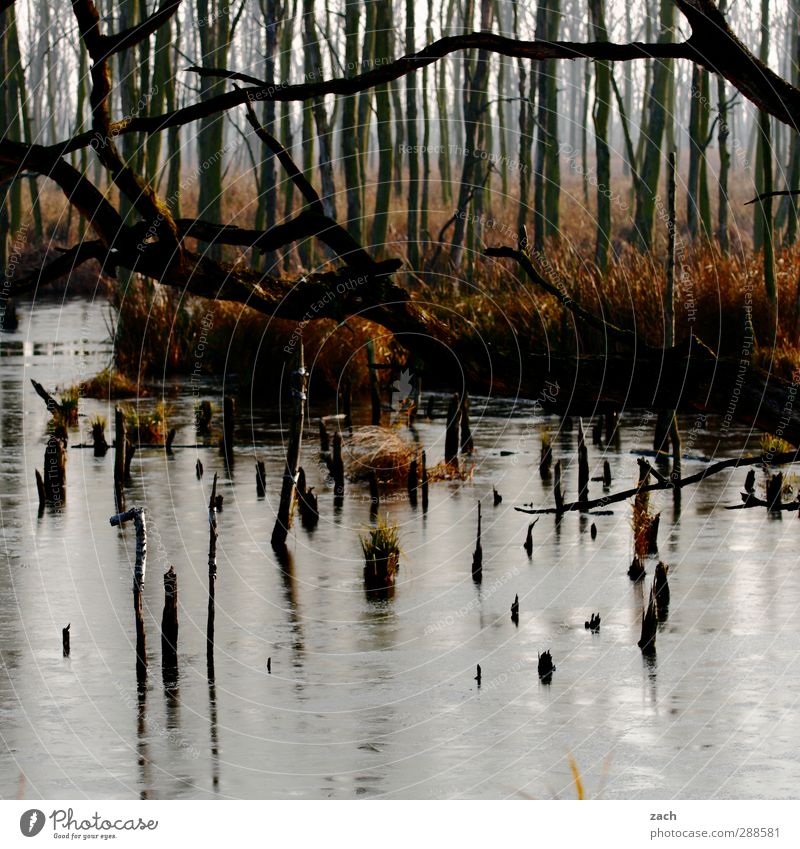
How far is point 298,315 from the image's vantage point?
4805 millimetres

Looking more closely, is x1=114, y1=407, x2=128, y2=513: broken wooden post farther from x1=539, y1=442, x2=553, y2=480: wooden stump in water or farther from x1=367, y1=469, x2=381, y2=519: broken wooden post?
x1=539, y1=442, x2=553, y2=480: wooden stump in water

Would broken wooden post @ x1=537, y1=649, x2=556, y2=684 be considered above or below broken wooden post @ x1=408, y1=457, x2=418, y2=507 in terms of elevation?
below

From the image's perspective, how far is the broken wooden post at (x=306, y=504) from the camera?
16.3m

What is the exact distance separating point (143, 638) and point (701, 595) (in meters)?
4.79

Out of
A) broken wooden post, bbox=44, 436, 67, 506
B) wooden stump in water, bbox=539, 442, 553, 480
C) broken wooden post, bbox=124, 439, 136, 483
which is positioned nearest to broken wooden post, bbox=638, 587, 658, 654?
wooden stump in water, bbox=539, 442, 553, 480

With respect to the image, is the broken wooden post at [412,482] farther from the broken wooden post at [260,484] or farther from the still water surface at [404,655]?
the broken wooden post at [260,484]

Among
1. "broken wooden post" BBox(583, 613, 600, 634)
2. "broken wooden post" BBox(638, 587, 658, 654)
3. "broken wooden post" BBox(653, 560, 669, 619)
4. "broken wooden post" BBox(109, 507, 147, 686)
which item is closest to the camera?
"broken wooden post" BBox(109, 507, 147, 686)

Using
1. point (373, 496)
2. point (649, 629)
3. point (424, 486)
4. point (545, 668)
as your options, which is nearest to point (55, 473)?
point (373, 496)

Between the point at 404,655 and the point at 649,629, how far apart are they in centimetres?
168

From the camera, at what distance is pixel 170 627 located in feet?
35.5

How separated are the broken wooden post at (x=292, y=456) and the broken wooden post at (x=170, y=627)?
Result: 351 centimetres

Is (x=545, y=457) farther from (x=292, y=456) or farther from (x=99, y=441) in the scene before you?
(x=292, y=456)

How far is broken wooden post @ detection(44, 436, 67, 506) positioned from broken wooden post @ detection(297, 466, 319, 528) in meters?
2.62

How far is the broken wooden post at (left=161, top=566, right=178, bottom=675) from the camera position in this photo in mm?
10398
